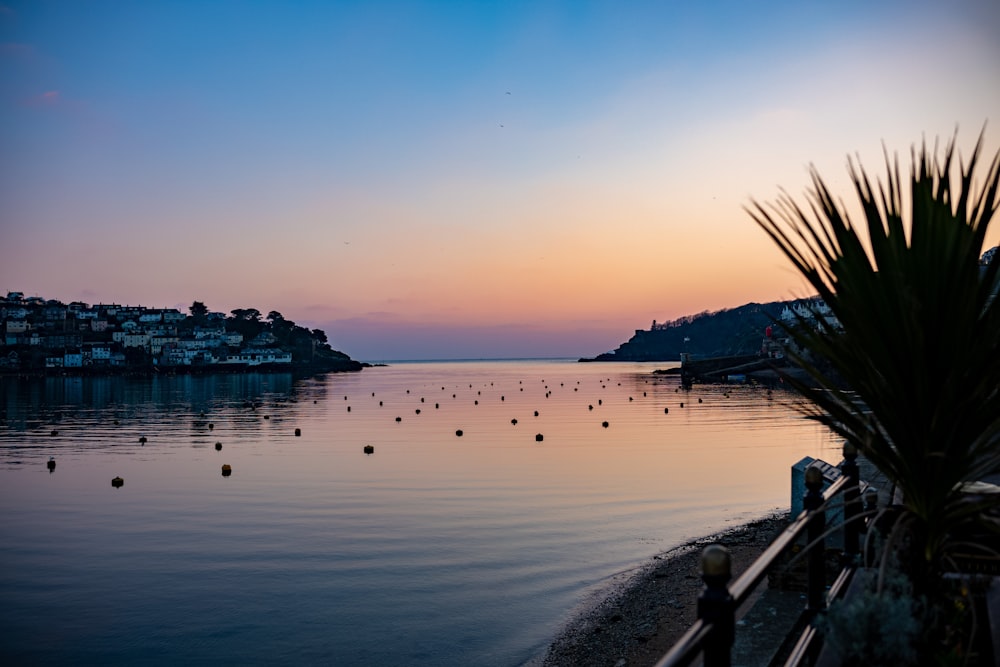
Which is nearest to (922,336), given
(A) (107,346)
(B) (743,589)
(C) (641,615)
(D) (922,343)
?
(D) (922,343)

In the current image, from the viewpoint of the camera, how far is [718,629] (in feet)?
8.95

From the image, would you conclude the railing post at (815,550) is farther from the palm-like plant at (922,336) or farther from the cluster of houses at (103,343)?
the cluster of houses at (103,343)

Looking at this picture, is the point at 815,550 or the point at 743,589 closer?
the point at 743,589

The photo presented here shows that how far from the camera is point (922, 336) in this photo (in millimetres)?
3346

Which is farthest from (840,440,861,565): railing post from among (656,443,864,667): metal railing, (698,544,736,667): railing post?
(698,544,736,667): railing post

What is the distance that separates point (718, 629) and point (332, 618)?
10607 millimetres

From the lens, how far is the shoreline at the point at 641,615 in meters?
9.84

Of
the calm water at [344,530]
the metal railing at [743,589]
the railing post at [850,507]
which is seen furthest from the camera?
the calm water at [344,530]

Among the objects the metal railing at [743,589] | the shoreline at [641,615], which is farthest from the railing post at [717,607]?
the shoreline at [641,615]

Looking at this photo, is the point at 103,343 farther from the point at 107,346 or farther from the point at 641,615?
the point at 641,615

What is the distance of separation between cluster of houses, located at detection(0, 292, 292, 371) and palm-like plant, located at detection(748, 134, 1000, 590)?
178m

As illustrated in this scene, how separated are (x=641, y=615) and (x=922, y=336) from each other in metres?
8.91

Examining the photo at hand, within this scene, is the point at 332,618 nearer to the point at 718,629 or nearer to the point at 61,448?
the point at 718,629

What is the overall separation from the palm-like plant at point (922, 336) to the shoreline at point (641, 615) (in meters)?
6.33
